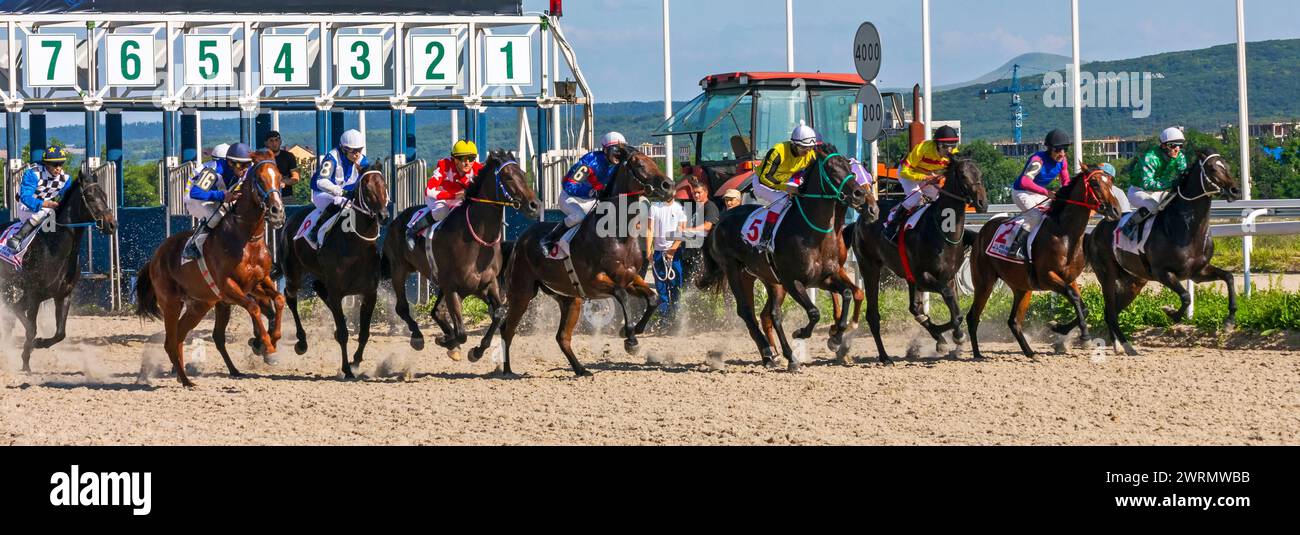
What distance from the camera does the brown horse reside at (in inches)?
424

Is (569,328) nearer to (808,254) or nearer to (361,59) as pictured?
(808,254)

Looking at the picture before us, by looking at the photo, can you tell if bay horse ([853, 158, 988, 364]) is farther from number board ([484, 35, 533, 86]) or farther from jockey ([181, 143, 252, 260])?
number board ([484, 35, 533, 86])

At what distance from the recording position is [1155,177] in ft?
39.7

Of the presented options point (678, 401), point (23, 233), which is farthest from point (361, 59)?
point (678, 401)

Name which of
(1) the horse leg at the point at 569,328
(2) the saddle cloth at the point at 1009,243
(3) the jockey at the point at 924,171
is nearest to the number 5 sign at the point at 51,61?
(1) the horse leg at the point at 569,328

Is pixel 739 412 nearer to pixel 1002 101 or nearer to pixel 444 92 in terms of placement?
pixel 444 92

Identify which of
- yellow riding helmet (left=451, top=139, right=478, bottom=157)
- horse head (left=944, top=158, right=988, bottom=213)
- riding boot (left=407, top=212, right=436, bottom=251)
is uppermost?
yellow riding helmet (left=451, top=139, right=478, bottom=157)

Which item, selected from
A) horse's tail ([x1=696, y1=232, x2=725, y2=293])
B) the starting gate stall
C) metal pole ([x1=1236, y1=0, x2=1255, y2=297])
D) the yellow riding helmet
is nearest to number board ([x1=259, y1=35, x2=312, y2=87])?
the starting gate stall

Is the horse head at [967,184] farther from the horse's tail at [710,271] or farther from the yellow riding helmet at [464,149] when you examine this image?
the yellow riding helmet at [464,149]

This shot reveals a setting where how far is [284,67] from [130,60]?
1.80 meters

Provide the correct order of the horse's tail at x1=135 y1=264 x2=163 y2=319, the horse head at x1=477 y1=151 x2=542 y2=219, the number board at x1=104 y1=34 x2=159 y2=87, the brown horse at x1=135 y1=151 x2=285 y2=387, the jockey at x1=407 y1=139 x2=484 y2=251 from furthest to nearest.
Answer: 1. the number board at x1=104 y1=34 x2=159 y2=87
2. the horse's tail at x1=135 y1=264 x2=163 y2=319
3. the jockey at x1=407 y1=139 x2=484 y2=251
4. the horse head at x1=477 y1=151 x2=542 y2=219
5. the brown horse at x1=135 y1=151 x2=285 y2=387

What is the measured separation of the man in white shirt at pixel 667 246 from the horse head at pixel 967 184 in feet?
A: 9.09

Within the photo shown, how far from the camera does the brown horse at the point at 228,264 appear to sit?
10758 mm

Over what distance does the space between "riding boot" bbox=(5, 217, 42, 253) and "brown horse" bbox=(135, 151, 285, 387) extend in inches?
66.8
